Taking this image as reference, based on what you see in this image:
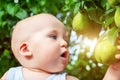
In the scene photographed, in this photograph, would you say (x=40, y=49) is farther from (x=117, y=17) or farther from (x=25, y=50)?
(x=117, y=17)

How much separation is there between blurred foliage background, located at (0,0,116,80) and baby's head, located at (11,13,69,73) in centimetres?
10

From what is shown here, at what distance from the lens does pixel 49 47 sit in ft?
5.25

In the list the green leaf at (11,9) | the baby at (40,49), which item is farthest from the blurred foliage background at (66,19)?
the baby at (40,49)

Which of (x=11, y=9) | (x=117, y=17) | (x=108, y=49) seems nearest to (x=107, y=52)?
(x=108, y=49)

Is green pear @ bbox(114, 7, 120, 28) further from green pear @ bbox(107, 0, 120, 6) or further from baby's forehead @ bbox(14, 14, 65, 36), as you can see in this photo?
baby's forehead @ bbox(14, 14, 65, 36)

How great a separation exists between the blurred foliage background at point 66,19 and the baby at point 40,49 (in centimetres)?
10

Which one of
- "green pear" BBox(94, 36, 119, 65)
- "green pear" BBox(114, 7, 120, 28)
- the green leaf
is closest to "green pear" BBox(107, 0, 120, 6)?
"green pear" BBox(114, 7, 120, 28)

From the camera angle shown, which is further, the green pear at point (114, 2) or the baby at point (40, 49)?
the baby at point (40, 49)

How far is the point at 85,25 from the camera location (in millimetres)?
1515

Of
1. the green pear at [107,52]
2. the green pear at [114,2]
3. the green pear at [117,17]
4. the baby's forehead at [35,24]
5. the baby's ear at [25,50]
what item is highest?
the green pear at [114,2]

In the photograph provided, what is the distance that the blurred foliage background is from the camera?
1494 millimetres

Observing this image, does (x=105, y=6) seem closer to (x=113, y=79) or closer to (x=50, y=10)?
(x=113, y=79)

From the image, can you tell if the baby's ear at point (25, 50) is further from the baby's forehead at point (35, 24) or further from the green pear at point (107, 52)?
the green pear at point (107, 52)

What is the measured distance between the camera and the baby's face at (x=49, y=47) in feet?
5.21
